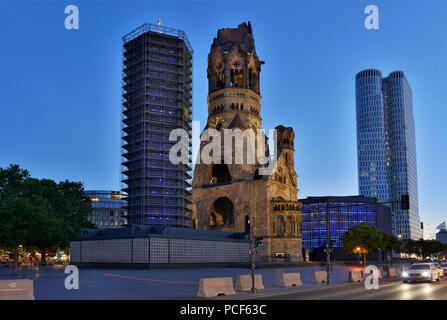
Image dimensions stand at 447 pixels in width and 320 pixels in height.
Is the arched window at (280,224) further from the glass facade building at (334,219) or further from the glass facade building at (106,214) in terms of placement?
the glass facade building at (106,214)

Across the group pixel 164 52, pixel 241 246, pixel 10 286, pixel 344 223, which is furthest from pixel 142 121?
pixel 344 223

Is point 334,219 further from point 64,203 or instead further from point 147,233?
point 147,233

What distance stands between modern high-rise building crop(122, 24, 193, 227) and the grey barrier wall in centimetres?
2364

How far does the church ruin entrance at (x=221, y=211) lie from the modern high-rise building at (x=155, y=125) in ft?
25.1

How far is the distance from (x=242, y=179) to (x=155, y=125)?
2126 cm

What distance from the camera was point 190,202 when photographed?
333ft

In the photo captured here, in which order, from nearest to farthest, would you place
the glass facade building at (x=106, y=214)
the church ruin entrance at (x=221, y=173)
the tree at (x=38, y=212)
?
the tree at (x=38, y=212)
the church ruin entrance at (x=221, y=173)
the glass facade building at (x=106, y=214)

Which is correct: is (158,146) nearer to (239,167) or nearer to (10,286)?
(239,167)

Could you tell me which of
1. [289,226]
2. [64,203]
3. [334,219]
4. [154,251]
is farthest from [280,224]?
[334,219]

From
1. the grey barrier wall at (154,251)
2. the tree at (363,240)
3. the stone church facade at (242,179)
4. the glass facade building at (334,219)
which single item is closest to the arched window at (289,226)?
the stone church facade at (242,179)

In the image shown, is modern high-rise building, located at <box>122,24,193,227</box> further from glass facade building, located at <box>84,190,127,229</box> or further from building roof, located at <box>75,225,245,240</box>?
glass facade building, located at <box>84,190,127,229</box>

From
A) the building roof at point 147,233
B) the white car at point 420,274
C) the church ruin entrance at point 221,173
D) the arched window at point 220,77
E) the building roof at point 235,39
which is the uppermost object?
the building roof at point 235,39

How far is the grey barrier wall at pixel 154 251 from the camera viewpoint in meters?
58.2

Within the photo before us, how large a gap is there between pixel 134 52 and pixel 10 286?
84.3m
